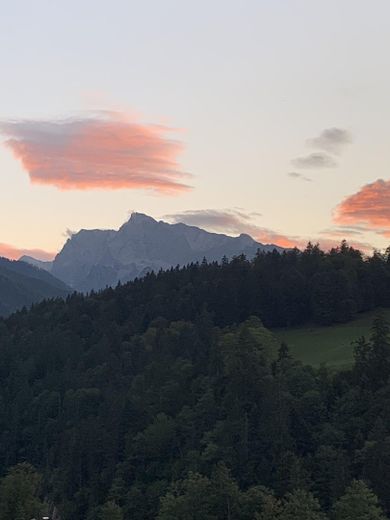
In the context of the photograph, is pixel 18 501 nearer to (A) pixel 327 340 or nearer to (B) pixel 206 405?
(B) pixel 206 405

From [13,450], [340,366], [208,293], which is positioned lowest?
[13,450]

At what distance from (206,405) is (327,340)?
40393 mm

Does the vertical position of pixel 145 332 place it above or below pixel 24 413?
above

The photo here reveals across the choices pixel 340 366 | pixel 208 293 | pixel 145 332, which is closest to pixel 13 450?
pixel 145 332

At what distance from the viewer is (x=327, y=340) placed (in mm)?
147250

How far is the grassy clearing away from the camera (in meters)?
130

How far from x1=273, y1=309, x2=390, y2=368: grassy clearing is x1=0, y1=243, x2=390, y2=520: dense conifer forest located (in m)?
3.83

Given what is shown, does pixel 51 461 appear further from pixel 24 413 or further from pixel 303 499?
pixel 303 499

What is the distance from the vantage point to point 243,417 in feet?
355

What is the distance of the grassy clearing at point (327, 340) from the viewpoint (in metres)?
130

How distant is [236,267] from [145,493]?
88679 mm

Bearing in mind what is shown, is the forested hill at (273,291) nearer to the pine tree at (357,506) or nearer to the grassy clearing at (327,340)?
the grassy clearing at (327,340)

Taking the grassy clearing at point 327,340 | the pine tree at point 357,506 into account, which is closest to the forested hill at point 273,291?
the grassy clearing at point 327,340

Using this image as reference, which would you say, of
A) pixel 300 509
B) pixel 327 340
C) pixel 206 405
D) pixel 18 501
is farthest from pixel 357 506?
pixel 327 340
